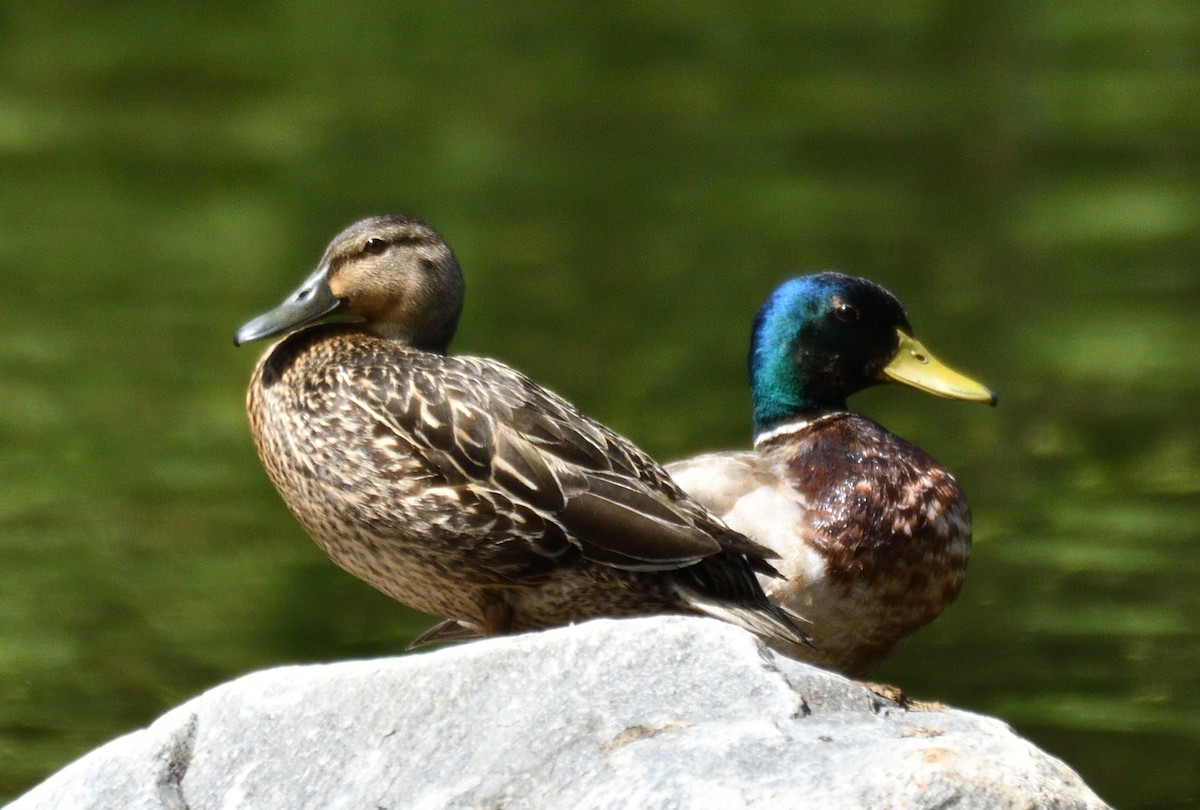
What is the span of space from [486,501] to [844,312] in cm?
185

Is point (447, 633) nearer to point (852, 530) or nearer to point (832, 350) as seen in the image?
point (852, 530)

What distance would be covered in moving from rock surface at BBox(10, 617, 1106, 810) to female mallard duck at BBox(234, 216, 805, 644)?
2.71 ft

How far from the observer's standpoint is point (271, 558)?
8422 millimetres

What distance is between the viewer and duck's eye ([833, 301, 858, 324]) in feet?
→ 20.2

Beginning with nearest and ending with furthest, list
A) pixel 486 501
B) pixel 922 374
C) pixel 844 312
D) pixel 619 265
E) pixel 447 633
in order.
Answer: pixel 486 501, pixel 447 633, pixel 844 312, pixel 922 374, pixel 619 265

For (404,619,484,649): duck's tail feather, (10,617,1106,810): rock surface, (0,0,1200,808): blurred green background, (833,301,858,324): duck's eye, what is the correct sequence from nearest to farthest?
(10,617,1106,810): rock surface, (404,619,484,649): duck's tail feather, (833,301,858,324): duck's eye, (0,0,1200,808): blurred green background

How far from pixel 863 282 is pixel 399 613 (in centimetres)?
242

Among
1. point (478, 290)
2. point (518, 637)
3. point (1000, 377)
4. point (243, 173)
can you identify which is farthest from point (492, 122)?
point (518, 637)

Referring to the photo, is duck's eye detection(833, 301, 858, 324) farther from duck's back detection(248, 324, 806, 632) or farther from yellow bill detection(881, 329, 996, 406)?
duck's back detection(248, 324, 806, 632)

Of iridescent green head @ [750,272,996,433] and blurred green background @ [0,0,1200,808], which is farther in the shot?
blurred green background @ [0,0,1200,808]


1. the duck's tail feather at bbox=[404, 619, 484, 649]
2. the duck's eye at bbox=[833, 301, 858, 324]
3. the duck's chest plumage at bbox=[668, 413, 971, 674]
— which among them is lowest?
the duck's tail feather at bbox=[404, 619, 484, 649]

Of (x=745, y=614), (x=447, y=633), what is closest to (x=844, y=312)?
(x=447, y=633)

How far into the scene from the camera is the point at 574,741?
11.6 feet

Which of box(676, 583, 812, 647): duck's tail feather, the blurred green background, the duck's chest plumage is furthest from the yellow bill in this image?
box(676, 583, 812, 647): duck's tail feather
